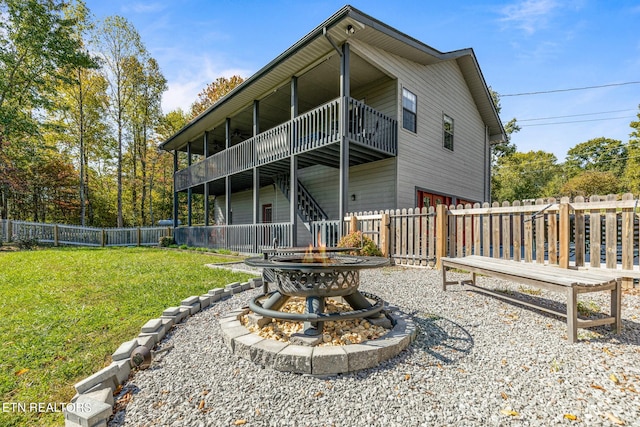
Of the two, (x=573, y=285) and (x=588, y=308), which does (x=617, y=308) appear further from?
(x=588, y=308)

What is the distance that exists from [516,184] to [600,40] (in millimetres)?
21841

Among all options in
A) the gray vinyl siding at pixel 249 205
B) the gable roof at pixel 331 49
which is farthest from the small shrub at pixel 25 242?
the gray vinyl siding at pixel 249 205

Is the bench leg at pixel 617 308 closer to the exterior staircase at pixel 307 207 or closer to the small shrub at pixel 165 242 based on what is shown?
the exterior staircase at pixel 307 207

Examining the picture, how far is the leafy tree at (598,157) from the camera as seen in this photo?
34094 millimetres

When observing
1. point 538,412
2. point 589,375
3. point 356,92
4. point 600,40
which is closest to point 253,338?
point 538,412

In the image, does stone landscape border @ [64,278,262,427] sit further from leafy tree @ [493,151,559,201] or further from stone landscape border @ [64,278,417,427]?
leafy tree @ [493,151,559,201]

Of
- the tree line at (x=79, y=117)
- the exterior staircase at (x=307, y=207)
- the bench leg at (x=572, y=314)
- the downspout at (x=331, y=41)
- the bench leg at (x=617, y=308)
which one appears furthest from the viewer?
the tree line at (x=79, y=117)

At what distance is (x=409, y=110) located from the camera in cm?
986

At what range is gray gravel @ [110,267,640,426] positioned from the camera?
66.7 inches

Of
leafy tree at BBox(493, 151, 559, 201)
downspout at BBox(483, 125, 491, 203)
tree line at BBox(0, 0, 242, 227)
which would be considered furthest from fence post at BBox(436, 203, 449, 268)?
leafy tree at BBox(493, 151, 559, 201)

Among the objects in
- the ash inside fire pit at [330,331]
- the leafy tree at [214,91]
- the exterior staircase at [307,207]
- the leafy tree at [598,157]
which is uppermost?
the leafy tree at [214,91]

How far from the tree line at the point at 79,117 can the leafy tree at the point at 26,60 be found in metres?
0.04

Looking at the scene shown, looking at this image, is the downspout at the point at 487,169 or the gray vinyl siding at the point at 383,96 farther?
the downspout at the point at 487,169

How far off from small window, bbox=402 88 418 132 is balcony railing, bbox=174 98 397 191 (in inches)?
31.8
